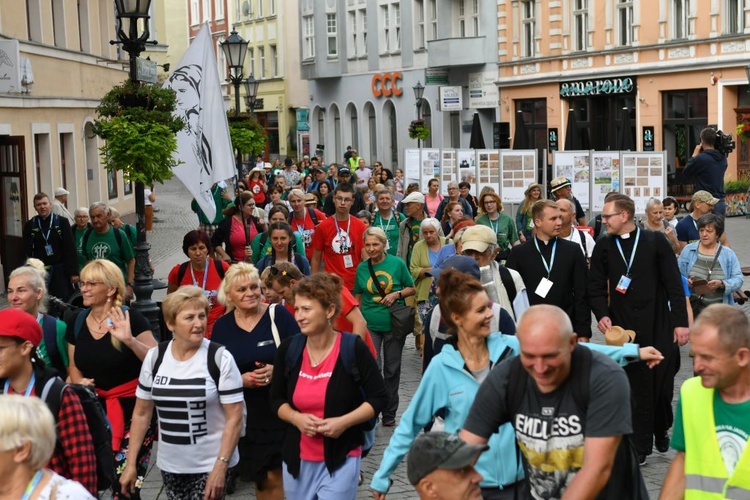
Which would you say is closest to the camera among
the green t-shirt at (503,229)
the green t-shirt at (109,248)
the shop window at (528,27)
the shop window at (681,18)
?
the green t-shirt at (109,248)

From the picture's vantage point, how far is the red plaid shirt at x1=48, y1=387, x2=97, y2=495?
17.7ft

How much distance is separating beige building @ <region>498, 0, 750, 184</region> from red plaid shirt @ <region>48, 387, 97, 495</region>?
2823cm

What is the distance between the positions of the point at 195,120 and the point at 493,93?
3702cm

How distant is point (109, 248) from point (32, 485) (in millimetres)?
9351

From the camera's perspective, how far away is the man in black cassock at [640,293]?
8.98 metres

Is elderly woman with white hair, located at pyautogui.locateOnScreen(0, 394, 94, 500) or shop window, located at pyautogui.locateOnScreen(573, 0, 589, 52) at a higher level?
shop window, located at pyautogui.locateOnScreen(573, 0, 589, 52)

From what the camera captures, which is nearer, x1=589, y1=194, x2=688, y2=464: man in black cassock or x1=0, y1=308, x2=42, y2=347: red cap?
x1=0, y1=308, x2=42, y2=347: red cap

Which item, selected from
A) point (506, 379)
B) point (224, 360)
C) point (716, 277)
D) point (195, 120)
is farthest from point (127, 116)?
point (506, 379)

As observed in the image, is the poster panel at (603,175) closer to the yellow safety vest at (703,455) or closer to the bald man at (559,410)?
the bald man at (559,410)

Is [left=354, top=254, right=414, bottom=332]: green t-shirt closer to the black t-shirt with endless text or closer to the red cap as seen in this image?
the red cap

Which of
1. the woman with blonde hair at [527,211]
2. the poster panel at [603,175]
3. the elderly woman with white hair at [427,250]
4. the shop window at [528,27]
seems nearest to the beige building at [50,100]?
the woman with blonde hair at [527,211]

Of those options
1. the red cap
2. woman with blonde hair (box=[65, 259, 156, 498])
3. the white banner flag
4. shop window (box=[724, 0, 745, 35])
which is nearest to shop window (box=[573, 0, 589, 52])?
shop window (box=[724, 0, 745, 35])

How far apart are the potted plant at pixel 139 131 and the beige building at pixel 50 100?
5707mm

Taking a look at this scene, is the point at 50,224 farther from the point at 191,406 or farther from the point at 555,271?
the point at 191,406
